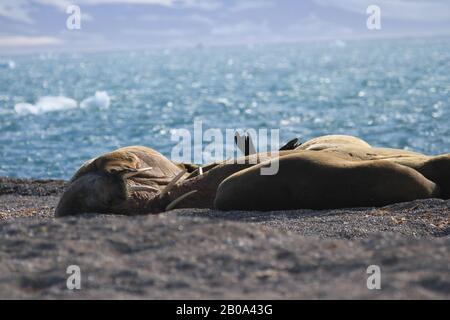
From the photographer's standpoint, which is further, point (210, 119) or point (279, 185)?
point (210, 119)

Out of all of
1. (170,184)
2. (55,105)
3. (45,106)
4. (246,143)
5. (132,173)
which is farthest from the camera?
(55,105)

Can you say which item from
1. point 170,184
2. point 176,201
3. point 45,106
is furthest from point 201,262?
point 45,106

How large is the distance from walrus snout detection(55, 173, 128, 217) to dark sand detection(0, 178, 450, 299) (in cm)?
317

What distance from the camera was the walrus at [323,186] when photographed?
28.1ft

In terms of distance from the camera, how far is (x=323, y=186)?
8555mm

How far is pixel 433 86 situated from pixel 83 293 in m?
58.2

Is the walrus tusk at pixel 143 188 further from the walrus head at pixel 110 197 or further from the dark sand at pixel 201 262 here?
the dark sand at pixel 201 262

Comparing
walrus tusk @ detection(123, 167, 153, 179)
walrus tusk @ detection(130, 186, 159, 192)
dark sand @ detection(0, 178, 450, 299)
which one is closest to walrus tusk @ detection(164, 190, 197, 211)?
walrus tusk @ detection(130, 186, 159, 192)

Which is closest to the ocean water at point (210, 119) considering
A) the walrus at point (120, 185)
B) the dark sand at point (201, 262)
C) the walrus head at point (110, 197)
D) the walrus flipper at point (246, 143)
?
the walrus flipper at point (246, 143)

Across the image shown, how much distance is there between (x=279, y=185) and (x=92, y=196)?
2077mm

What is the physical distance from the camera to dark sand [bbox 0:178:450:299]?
162 inches

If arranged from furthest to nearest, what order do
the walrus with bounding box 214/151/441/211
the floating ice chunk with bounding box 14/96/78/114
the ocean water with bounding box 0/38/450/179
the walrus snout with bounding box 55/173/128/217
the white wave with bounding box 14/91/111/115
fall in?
1. the white wave with bounding box 14/91/111/115
2. the floating ice chunk with bounding box 14/96/78/114
3. the ocean water with bounding box 0/38/450/179
4. the walrus snout with bounding box 55/173/128/217
5. the walrus with bounding box 214/151/441/211

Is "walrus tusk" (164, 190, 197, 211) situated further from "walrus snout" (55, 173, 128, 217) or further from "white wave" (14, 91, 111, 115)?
"white wave" (14, 91, 111, 115)

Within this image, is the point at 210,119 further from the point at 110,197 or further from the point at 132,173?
the point at 110,197
